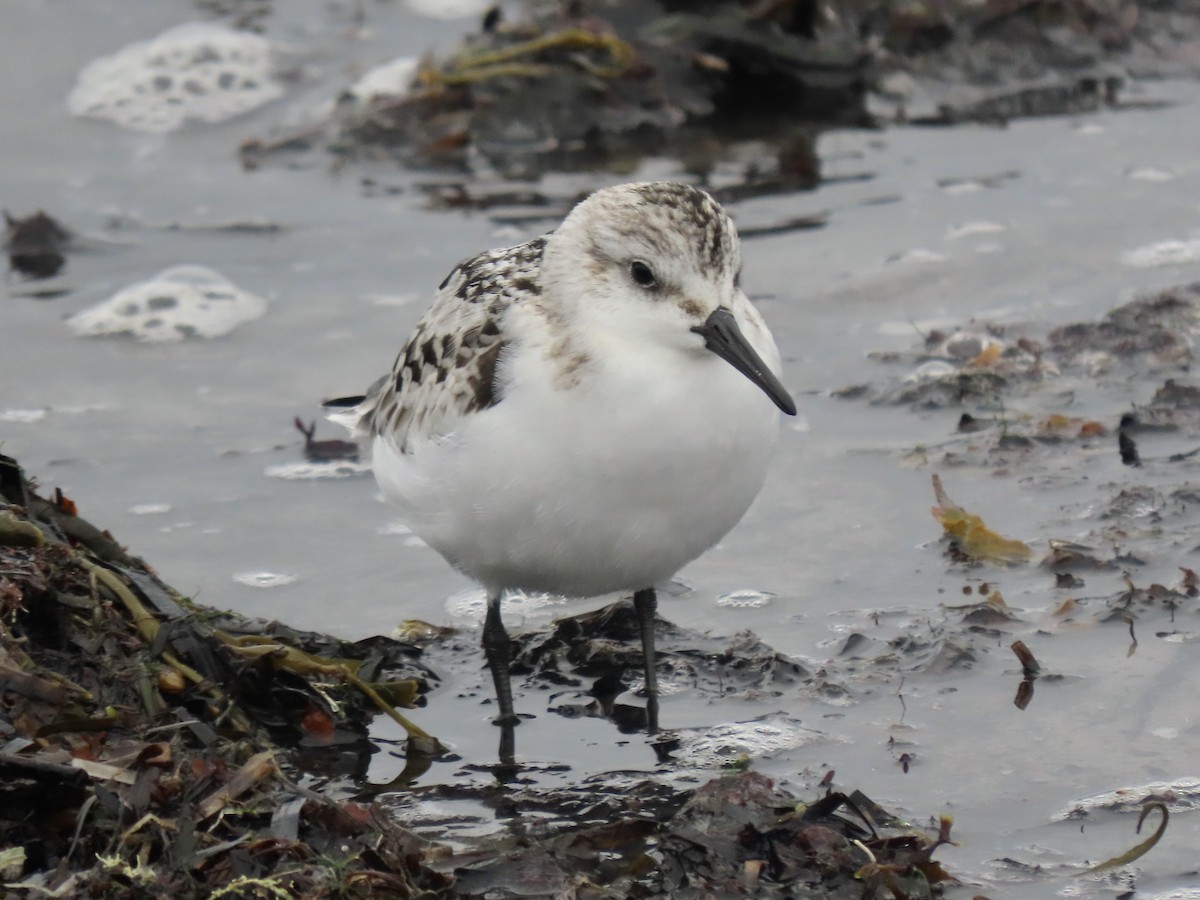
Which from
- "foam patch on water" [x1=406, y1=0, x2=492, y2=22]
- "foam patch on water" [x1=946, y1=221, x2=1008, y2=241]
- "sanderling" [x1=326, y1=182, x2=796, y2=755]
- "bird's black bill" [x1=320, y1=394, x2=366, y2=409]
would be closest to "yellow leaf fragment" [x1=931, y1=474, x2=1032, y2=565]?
"sanderling" [x1=326, y1=182, x2=796, y2=755]

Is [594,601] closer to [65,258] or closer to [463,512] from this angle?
[463,512]

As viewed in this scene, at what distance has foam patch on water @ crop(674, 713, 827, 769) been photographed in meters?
4.49

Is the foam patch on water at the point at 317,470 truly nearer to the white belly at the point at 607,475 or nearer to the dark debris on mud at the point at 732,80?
the white belly at the point at 607,475

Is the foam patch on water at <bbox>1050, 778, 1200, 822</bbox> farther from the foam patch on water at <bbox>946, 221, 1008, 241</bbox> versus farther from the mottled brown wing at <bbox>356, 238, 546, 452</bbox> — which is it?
the foam patch on water at <bbox>946, 221, 1008, 241</bbox>

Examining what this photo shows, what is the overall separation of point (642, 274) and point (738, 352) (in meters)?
0.34

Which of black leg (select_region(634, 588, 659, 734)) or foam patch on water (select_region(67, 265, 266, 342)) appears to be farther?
foam patch on water (select_region(67, 265, 266, 342))

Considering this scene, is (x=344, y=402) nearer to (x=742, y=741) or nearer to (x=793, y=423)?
(x=793, y=423)

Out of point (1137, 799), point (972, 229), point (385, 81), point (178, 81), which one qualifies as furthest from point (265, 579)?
point (178, 81)

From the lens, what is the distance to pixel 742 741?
14.9ft

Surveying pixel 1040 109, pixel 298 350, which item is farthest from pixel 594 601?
pixel 1040 109

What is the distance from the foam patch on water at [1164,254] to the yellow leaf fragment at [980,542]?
2.57m

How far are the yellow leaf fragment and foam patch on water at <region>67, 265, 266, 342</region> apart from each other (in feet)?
11.1

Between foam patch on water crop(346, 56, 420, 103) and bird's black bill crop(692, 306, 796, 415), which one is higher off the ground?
bird's black bill crop(692, 306, 796, 415)

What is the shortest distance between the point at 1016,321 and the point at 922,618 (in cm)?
238
